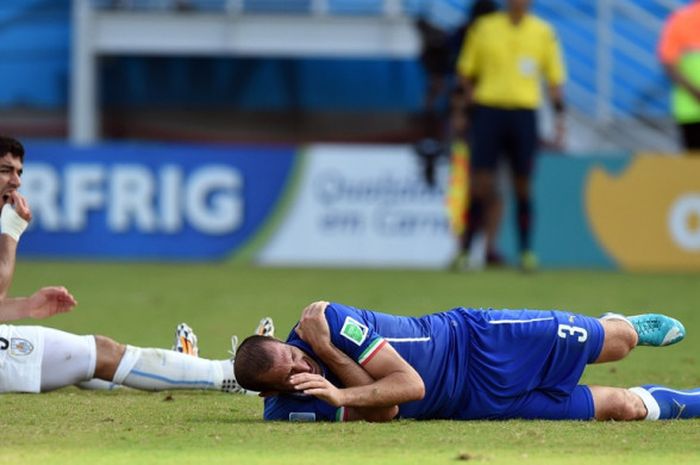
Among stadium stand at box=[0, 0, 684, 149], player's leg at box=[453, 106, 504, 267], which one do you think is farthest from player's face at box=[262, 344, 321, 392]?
stadium stand at box=[0, 0, 684, 149]

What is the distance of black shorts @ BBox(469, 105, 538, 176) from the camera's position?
53.3ft

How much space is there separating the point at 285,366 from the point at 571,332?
1300mm

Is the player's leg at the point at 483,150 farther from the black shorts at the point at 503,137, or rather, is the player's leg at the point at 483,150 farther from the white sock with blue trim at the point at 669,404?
the white sock with blue trim at the point at 669,404

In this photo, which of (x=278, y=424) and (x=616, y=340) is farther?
(x=616, y=340)

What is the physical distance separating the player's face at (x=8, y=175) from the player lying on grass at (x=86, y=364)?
0.62 meters

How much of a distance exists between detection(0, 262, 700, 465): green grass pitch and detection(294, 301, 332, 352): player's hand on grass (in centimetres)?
34

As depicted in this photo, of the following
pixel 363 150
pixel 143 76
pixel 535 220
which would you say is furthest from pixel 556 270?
pixel 143 76

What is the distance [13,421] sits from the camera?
7.18m

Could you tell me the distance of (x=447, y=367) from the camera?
714cm

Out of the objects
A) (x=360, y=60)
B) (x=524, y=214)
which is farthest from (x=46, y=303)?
(x=360, y=60)

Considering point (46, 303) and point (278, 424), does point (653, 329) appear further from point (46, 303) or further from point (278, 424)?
point (46, 303)

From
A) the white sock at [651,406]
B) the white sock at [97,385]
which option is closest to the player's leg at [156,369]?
the white sock at [97,385]

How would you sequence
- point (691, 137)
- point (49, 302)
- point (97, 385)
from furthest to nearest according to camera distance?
1. point (691, 137)
2. point (97, 385)
3. point (49, 302)

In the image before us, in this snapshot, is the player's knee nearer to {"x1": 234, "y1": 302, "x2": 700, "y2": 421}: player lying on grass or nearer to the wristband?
the wristband
